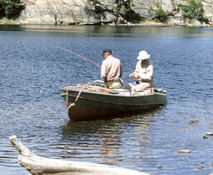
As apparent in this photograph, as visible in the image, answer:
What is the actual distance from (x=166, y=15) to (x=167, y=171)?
530ft

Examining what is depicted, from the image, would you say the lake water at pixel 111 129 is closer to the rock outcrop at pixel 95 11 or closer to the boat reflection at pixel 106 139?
Answer: the boat reflection at pixel 106 139

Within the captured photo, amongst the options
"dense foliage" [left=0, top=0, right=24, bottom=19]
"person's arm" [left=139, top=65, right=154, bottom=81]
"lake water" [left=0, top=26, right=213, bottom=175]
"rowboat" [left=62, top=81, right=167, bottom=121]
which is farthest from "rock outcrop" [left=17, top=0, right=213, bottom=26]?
"rowboat" [left=62, top=81, right=167, bottom=121]

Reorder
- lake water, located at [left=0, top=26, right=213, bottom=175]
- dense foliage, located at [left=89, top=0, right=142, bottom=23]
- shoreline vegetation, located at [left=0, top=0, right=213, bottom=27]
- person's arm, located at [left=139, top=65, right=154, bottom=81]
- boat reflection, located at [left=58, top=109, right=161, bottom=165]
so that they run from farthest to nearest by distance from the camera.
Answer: dense foliage, located at [left=89, top=0, right=142, bottom=23], shoreline vegetation, located at [left=0, top=0, right=213, bottom=27], person's arm, located at [left=139, top=65, right=154, bottom=81], boat reflection, located at [left=58, top=109, right=161, bottom=165], lake water, located at [left=0, top=26, right=213, bottom=175]

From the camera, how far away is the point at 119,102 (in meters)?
18.3

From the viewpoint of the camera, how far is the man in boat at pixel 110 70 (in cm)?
1781

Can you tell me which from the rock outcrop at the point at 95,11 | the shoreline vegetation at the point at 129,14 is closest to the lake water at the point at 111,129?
the shoreline vegetation at the point at 129,14

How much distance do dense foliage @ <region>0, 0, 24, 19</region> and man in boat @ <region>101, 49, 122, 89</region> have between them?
108 metres

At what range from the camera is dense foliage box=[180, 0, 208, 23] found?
17682 centimetres

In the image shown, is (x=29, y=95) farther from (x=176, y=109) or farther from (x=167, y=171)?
(x=167, y=171)

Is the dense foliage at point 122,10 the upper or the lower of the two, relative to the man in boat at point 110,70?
upper

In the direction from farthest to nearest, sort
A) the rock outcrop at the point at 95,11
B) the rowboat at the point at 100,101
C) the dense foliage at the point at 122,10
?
1. the dense foliage at the point at 122,10
2. the rock outcrop at the point at 95,11
3. the rowboat at the point at 100,101

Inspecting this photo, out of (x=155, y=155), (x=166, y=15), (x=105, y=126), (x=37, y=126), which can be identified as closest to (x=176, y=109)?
(x=105, y=126)

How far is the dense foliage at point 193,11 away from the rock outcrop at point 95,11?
2100mm

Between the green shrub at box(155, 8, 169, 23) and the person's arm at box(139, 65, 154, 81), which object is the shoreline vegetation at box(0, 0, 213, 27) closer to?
the green shrub at box(155, 8, 169, 23)
